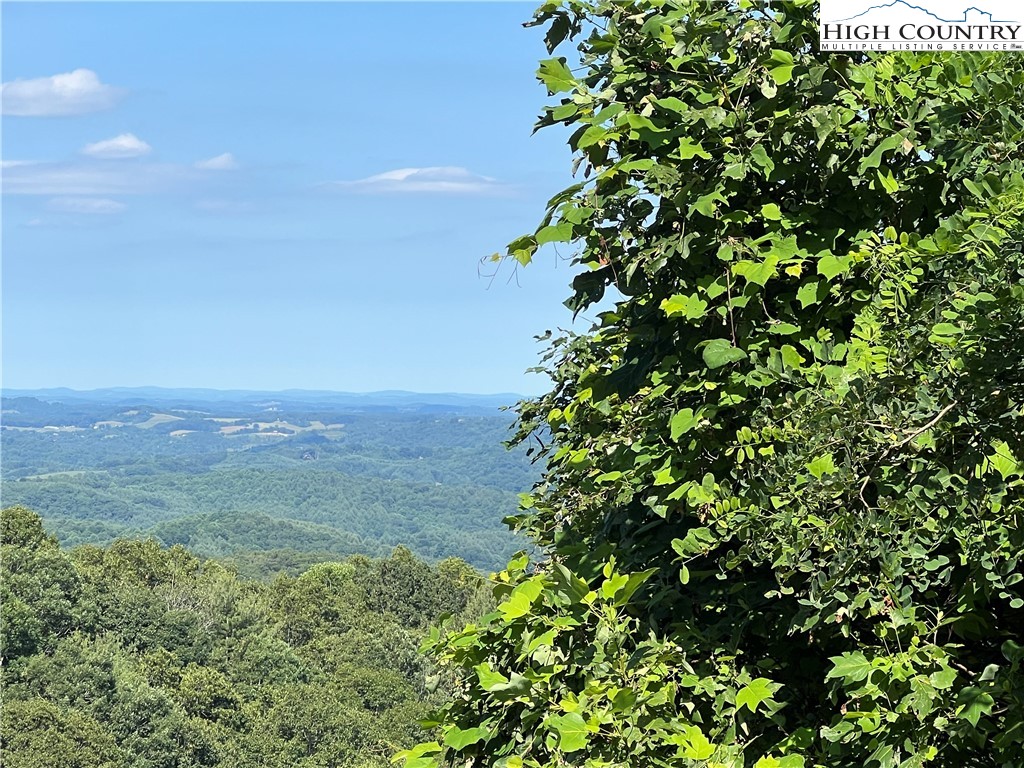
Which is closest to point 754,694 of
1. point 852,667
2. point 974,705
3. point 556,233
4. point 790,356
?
point 852,667

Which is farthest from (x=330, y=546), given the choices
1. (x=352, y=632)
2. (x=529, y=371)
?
(x=529, y=371)

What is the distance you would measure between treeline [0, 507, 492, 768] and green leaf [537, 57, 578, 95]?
34.0 m

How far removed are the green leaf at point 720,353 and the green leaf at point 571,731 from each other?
1.01 m

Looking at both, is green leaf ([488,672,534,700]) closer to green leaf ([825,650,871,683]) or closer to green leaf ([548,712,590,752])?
green leaf ([548,712,590,752])

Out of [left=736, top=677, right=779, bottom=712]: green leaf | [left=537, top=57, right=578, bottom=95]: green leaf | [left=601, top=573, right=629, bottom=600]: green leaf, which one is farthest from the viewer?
[left=537, top=57, right=578, bottom=95]: green leaf

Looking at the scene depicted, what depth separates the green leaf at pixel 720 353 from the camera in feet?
9.62

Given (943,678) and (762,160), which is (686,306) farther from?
(943,678)

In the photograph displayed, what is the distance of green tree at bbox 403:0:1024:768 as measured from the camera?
2547 mm

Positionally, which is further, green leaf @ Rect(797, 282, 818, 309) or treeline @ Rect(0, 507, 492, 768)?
treeline @ Rect(0, 507, 492, 768)

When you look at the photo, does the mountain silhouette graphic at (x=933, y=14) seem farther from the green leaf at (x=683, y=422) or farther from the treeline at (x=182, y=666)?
the treeline at (x=182, y=666)

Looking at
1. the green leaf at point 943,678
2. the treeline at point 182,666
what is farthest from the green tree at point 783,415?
the treeline at point 182,666

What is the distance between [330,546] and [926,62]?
524 ft

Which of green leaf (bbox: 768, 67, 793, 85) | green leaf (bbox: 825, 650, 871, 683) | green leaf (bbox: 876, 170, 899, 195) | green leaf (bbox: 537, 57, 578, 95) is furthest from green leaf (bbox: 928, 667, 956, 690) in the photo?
green leaf (bbox: 537, 57, 578, 95)

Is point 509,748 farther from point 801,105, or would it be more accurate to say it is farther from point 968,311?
point 801,105
